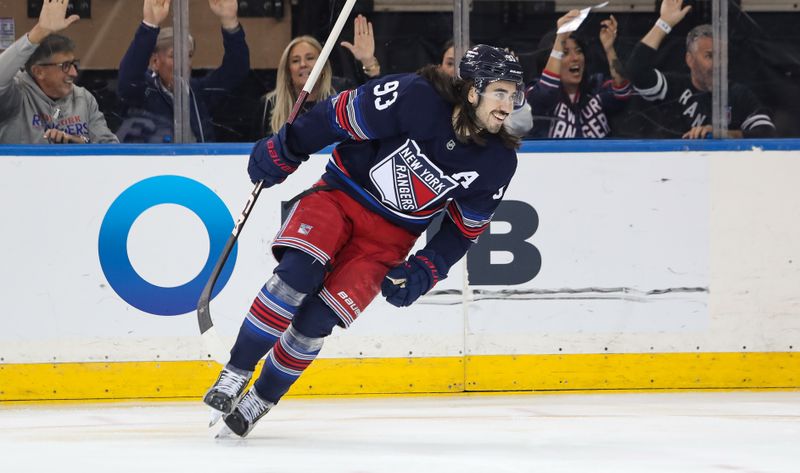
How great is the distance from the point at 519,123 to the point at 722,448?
1.82 metres

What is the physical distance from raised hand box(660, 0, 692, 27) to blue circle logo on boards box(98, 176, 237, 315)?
1756 mm

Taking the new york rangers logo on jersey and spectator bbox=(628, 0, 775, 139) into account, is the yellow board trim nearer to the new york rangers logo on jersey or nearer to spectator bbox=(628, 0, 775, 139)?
spectator bbox=(628, 0, 775, 139)

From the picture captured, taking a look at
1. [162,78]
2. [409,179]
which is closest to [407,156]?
[409,179]

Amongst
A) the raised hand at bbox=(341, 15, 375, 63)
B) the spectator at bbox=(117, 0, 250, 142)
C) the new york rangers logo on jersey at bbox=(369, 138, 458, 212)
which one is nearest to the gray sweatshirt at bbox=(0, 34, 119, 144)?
the spectator at bbox=(117, 0, 250, 142)

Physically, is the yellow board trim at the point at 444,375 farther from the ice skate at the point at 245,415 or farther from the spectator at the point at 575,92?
the ice skate at the point at 245,415

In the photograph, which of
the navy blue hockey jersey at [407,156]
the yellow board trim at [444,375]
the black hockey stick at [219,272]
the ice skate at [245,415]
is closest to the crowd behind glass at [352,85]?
the yellow board trim at [444,375]

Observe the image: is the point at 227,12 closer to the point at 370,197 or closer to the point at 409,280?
the point at 370,197

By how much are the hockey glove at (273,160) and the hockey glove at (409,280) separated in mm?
381

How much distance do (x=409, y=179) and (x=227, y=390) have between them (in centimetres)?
71

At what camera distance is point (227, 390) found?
10.0ft

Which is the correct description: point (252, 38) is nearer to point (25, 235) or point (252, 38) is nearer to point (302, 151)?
point (25, 235)

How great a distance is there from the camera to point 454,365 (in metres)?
4.48

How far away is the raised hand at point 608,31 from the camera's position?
4559mm

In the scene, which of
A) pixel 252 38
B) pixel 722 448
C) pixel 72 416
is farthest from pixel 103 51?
pixel 722 448
